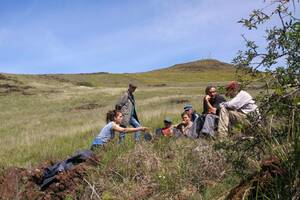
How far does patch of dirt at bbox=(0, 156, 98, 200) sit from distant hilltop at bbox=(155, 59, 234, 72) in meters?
98.8

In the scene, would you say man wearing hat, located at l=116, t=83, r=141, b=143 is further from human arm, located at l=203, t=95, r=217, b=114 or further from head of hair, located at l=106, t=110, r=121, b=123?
human arm, located at l=203, t=95, r=217, b=114

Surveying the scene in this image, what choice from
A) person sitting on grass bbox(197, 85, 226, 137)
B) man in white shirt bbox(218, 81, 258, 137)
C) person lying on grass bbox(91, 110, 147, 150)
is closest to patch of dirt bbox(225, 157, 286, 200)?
person sitting on grass bbox(197, 85, 226, 137)

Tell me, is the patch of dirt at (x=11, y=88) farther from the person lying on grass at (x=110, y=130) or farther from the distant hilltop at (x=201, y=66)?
the distant hilltop at (x=201, y=66)

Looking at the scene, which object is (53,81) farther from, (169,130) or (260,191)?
(260,191)

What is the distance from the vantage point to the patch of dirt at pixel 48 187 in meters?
7.19

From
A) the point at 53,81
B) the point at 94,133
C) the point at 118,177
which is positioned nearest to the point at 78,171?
the point at 118,177

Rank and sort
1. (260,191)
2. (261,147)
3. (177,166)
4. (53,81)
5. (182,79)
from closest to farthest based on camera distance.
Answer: (260,191)
(261,147)
(177,166)
(53,81)
(182,79)

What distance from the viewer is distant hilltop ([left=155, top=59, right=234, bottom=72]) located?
108 metres

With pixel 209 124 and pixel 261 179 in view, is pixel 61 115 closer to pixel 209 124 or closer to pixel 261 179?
pixel 209 124

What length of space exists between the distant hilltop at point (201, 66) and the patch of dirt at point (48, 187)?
98818 mm

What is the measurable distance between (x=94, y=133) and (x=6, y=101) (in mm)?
24271

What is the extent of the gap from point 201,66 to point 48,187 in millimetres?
104653

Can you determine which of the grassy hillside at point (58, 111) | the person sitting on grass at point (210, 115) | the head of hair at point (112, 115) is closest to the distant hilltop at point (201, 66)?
the grassy hillside at point (58, 111)

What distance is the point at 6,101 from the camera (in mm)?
38188
